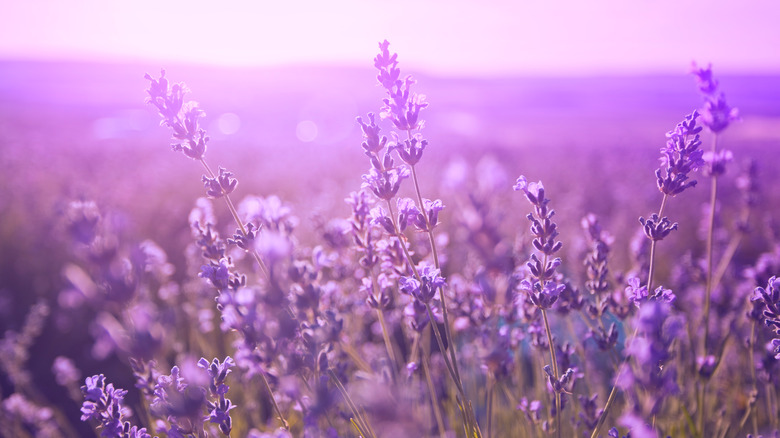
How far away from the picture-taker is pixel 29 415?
3014 mm

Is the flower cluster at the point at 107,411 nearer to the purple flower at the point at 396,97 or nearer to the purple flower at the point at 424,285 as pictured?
the purple flower at the point at 424,285

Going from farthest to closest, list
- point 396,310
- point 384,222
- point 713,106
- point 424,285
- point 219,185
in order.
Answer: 1. point 396,310
2. point 713,106
3. point 219,185
4. point 384,222
5. point 424,285

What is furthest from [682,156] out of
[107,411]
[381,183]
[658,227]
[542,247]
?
[107,411]

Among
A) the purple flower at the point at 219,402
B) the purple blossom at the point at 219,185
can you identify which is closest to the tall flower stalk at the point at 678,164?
A: the purple flower at the point at 219,402

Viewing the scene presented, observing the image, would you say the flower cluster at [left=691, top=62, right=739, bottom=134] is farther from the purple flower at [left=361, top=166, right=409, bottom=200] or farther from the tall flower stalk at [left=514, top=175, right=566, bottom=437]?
the purple flower at [left=361, top=166, right=409, bottom=200]

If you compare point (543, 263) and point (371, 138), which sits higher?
point (371, 138)

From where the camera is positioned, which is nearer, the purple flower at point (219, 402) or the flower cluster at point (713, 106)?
the purple flower at point (219, 402)

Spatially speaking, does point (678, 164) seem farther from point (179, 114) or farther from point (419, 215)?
point (179, 114)

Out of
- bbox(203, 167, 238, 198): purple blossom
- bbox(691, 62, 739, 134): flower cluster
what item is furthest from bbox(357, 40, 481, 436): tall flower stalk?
bbox(691, 62, 739, 134): flower cluster

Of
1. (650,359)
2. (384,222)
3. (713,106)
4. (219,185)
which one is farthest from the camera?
(713,106)

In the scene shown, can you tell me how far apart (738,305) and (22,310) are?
6.35 metres

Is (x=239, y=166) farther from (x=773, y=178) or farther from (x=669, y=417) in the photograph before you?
(x=773, y=178)

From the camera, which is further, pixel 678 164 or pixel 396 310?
pixel 396 310

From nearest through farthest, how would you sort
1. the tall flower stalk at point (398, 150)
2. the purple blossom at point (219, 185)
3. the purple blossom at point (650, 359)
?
1. the purple blossom at point (650, 359)
2. the tall flower stalk at point (398, 150)
3. the purple blossom at point (219, 185)
